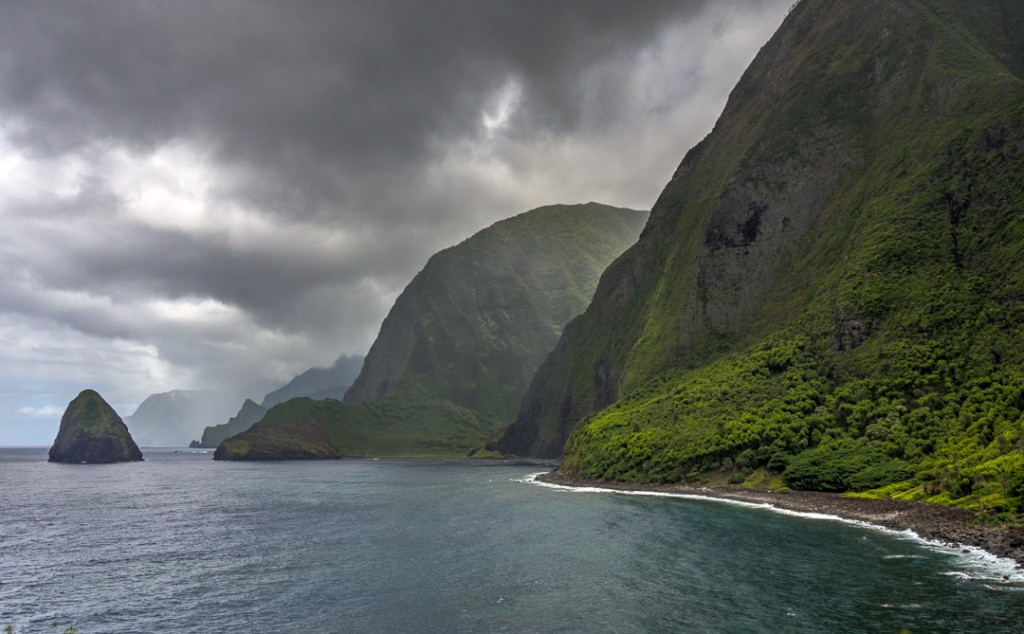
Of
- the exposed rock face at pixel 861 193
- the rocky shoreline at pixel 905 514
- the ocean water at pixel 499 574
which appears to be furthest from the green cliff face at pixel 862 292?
the ocean water at pixel 499 574

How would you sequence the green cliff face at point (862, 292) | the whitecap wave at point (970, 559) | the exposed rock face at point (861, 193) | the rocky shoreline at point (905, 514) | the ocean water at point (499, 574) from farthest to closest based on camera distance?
the exposed rock face at point (861, 193) < the green cliff face at point (862, 292) < the rocky shoreline at point (905, 514) < the whitecap wave at point (970, 559) < the ocean water at point (499, 574)

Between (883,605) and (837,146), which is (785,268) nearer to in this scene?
(837,146)

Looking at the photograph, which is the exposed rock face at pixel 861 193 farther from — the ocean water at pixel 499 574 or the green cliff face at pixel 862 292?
the ocean water at pixel 499 574

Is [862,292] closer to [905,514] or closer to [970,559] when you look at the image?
[905,514]

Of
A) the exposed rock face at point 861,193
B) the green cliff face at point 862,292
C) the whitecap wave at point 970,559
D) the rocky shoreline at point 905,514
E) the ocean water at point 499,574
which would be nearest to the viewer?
the ocean water at point 499,574

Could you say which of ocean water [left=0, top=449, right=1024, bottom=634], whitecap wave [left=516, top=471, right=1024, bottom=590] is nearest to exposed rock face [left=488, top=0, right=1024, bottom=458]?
whitecap wave [left=516, top=471, right=1024, bottom=590]

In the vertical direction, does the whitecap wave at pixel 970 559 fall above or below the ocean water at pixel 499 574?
above

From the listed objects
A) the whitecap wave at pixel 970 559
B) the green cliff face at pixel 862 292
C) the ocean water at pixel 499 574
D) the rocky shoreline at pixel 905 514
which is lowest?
the ocean water at pixel 499 574

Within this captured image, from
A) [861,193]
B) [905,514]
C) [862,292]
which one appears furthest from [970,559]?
[861,193]
